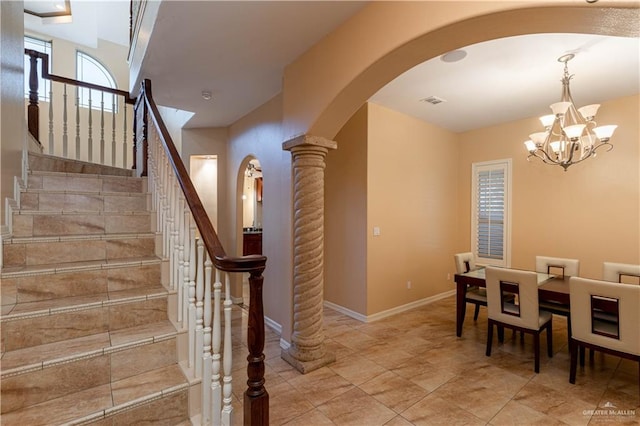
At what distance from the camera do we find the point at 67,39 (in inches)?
208

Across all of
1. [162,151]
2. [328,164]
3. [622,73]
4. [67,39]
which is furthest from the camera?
[67,39]

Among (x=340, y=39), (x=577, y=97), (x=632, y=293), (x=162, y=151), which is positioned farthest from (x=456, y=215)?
(x=162, y=151)

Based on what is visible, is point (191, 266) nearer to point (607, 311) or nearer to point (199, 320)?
point (199, 320)

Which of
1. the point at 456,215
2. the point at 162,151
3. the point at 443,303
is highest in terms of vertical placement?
the point at 162,151

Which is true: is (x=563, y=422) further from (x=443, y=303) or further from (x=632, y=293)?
(x=443, y=303)

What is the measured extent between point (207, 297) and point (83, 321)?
2.60 feet

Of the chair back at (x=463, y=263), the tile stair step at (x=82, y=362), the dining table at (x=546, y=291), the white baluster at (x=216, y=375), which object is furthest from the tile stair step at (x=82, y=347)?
the chair back at (x=463, y=263)

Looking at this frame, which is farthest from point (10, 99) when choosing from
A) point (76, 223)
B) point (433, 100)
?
point (433, 100)

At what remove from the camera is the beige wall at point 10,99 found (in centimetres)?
196

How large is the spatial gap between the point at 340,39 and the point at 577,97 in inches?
138

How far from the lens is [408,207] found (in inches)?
175

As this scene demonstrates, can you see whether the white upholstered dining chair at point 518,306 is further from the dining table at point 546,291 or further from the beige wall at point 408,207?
the beige wall at point 408,207

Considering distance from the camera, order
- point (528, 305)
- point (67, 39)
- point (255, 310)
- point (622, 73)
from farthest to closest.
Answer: point (67, 39), point (622, 73), point (528, 305), point (255, 310)

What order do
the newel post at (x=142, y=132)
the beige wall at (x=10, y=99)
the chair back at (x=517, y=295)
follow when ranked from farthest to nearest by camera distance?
the newel post at (x=142, y=132), the chair back at (x=517, y=295), the beige wall at (x=10, y=99)
